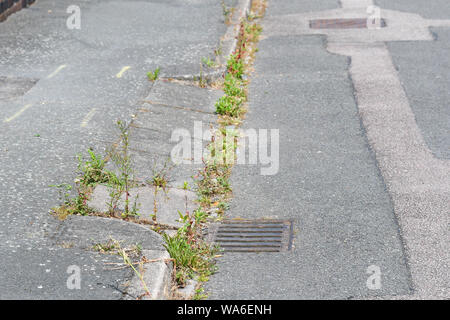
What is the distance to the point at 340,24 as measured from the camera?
37.3 feet

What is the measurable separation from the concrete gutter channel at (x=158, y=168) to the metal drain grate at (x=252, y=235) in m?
0.35

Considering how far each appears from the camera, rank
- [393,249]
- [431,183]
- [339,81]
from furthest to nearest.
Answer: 1. [339,81]
2. [431,183]
3. [393,249]

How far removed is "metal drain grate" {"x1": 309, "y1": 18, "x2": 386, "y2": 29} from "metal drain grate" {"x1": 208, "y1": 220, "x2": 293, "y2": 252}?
6.52 metres

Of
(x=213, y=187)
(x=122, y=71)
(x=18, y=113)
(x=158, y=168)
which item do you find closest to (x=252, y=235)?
(x=213, y=187)

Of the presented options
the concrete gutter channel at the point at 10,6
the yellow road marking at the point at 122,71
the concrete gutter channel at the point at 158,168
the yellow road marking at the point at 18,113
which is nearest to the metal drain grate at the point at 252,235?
the concrete gutter channel at the point at 158,168

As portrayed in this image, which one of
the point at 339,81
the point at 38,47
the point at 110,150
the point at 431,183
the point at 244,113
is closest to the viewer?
the point at 431,183

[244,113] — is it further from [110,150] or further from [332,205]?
[332,205]

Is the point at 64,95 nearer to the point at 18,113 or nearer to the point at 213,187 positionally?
the point at 18,113

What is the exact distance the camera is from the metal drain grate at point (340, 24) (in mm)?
11219

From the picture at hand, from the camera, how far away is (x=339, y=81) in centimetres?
884

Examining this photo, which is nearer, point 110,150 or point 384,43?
point 110,150

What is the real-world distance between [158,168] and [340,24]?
614cm

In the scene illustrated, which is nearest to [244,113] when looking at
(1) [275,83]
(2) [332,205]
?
(1) [275,83]

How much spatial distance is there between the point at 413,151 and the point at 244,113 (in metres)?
2.11
